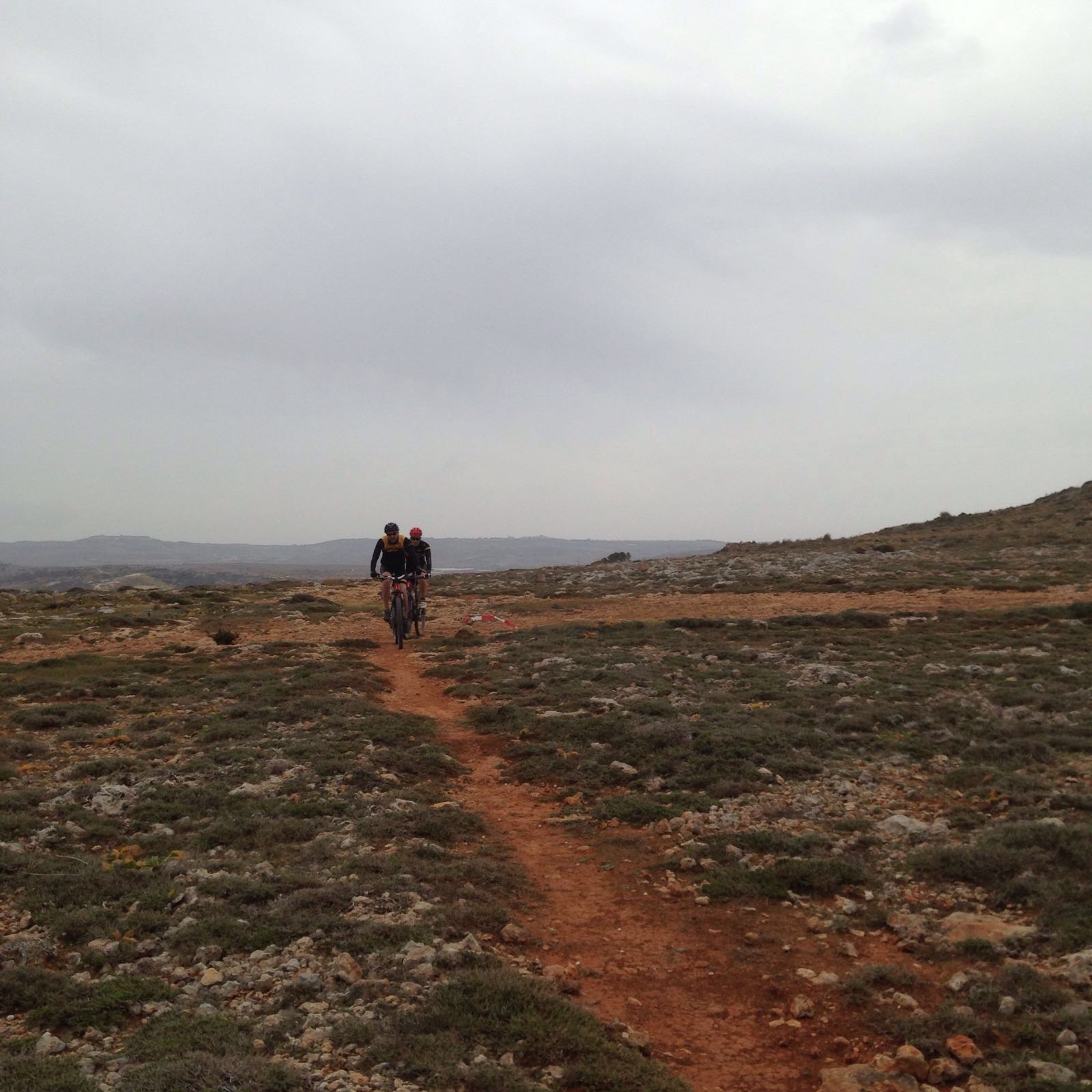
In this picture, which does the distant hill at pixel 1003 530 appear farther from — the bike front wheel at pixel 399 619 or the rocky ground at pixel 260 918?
the rocky ground at pixel 260 918

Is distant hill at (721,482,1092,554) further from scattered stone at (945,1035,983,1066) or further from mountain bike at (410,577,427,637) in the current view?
scattered stone at (945,1035,983,1066)

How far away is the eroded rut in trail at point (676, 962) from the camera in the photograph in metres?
5.70

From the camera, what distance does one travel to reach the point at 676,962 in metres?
7.05

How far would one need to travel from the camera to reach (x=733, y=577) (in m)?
37.7

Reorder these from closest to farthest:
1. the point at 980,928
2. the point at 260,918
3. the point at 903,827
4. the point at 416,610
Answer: the point at 980,928
the point at 260,918
the point at 903,827
the point at 416,610

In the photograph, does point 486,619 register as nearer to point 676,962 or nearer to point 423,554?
point 423,554

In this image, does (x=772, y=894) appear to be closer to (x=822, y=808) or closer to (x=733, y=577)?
(x=822, y=808)

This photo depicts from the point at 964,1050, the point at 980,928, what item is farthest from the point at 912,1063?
the point at 980,928

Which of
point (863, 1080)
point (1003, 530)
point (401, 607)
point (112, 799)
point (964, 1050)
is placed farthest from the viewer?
point (1003, 530)

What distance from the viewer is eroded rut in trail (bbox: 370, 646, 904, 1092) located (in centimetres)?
570

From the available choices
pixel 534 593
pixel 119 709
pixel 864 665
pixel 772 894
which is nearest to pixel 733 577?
pixel 534 593

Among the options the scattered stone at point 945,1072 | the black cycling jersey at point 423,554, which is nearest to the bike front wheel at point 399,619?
the black cycling jersey at point 423,554

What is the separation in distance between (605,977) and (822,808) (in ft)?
14.2

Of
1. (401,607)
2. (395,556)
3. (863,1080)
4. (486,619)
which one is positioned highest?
(395,556)
